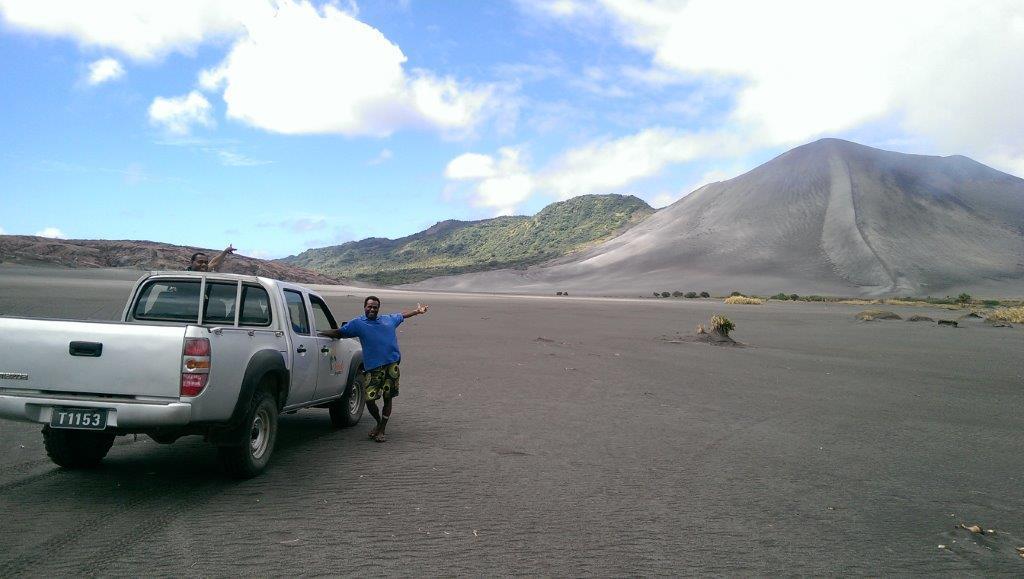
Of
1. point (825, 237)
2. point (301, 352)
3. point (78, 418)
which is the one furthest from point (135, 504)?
point (825, 237)

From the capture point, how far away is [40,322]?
5758mm

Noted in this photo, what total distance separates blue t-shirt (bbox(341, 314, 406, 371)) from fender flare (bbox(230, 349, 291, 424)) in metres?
1.26

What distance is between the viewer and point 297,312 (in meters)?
7.95

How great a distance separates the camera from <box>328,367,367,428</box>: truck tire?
8969mm

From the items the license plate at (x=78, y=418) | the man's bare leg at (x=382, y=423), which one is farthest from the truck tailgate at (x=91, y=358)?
the man's bare leg at (x=382, y=423)

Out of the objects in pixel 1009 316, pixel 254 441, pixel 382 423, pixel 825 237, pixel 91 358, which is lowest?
pixel 382 423

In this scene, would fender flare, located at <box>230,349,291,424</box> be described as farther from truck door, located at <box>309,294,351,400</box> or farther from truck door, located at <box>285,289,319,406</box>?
truck door, located at <box>309,294,351,400</box>

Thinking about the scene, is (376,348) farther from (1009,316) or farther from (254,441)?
(1009,316)

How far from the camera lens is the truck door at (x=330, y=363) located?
26.5 feet

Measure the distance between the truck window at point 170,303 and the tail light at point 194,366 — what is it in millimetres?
1845

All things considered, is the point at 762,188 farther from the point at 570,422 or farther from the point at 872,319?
the point at 570,422

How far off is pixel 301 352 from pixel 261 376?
3.82 ft

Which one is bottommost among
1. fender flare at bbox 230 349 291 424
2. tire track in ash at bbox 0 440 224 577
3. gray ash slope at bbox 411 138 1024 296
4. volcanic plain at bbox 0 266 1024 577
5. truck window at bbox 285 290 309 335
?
volcanic plain at bbox 0 266 1024 577

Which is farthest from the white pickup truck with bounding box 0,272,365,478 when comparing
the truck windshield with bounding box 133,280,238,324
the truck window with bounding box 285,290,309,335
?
the truck window with bounding box 285,290,309,335
